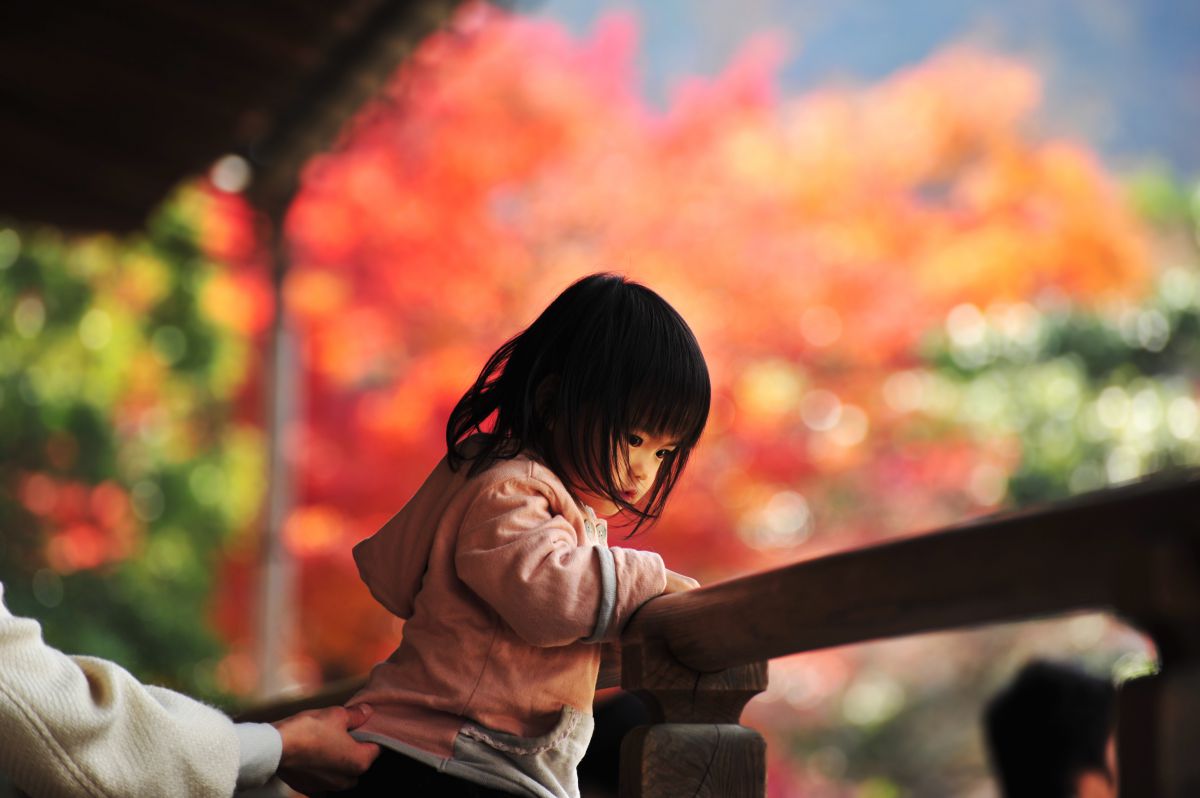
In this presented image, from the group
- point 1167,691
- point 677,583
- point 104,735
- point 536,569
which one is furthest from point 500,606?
point 1167,691

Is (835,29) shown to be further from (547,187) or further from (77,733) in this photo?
(77,733)

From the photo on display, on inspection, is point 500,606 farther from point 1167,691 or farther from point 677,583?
point 1167,691

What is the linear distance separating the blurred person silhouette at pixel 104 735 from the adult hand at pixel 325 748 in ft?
0.07

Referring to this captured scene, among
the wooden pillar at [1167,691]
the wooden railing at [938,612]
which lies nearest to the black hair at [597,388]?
the wooden railing at [938,612]

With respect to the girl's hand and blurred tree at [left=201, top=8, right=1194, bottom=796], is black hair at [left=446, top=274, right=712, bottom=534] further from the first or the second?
blurred tree at [left=201, top=8, right=1194, bottom=796]

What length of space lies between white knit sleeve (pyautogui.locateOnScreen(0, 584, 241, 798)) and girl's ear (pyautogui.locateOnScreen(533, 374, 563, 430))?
0.37 metres

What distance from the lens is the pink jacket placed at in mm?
1050

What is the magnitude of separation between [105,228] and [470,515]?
3.80 m

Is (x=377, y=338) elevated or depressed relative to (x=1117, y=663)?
elevated

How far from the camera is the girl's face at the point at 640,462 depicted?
3.69ft

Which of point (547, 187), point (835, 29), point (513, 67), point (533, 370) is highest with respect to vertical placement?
point (835, 29)

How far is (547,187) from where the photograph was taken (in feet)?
25.2

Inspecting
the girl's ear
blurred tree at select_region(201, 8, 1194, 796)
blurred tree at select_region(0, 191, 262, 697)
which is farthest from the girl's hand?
blurred tree at select_region(0, 191, 262, 697)

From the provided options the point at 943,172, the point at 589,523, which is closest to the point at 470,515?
the point at 589,523
